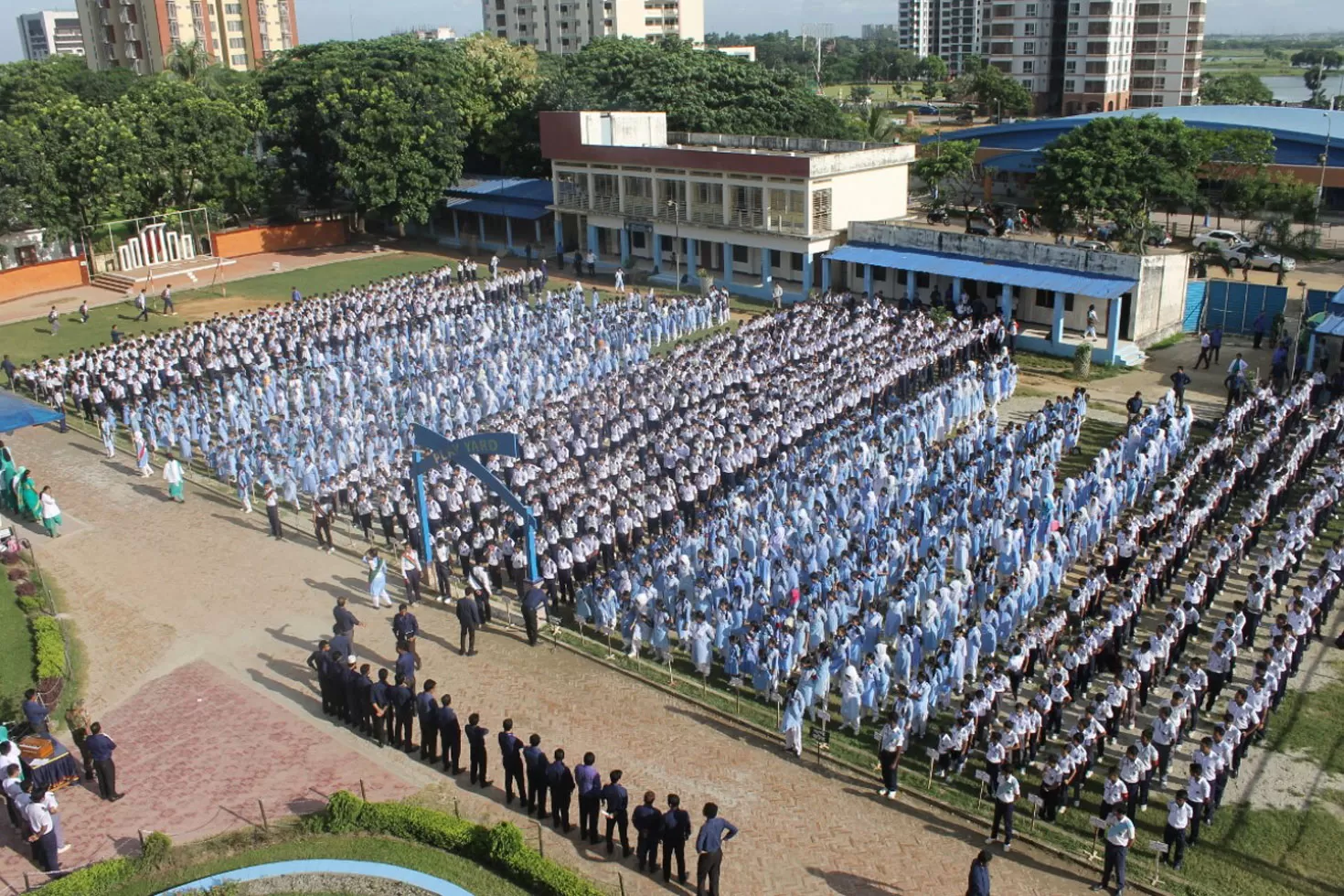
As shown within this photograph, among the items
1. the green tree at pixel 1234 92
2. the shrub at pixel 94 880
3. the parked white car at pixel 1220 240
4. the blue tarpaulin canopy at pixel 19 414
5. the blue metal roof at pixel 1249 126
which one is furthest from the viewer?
the green tree at pixel 1234 92

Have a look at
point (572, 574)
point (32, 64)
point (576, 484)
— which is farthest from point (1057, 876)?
point (32, 64)

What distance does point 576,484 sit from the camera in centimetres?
1805

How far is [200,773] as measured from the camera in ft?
40.2

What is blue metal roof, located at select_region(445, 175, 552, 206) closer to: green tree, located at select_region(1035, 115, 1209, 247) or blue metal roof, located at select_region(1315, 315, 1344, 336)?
green tree, located at select_region(1035, 115, 1209, 247)

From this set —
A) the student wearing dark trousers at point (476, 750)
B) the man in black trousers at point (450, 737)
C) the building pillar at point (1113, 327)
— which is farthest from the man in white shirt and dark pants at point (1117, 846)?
the building pillar at point (1113, 327)

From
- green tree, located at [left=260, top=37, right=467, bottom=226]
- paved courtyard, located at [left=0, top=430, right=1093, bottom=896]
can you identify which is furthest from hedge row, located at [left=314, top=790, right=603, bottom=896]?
green tree, located at [left=260, top=37, right=467, bottom=226]

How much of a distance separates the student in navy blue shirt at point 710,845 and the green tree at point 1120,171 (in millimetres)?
29028

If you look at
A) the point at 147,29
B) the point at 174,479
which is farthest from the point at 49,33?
the point at 174,479

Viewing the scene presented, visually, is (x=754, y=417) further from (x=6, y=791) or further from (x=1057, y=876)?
(x=6, y=791)

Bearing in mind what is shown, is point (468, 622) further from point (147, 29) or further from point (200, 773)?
point (147, 29)

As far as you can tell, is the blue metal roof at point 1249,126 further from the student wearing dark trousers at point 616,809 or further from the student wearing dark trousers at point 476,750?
the student wearing dark trousers at point 616,809

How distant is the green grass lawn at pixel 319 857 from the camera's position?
1044 centimetres

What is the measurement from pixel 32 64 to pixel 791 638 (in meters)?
60.3

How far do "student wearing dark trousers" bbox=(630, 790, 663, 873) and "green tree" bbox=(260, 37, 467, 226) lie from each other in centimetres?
3459
